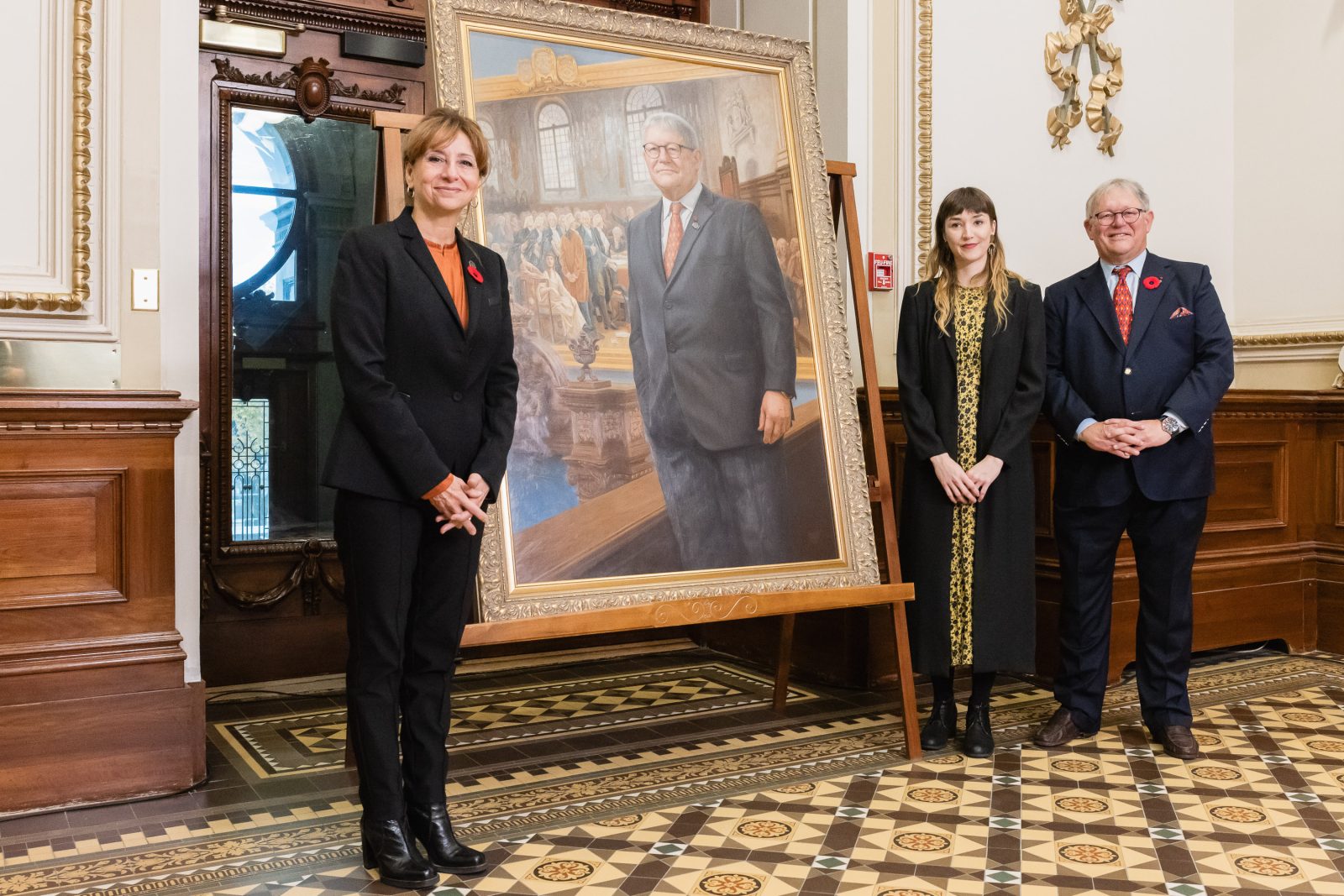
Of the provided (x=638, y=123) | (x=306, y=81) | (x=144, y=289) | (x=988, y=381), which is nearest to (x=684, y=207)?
(x=638, y=123)

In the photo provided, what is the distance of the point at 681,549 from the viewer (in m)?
3.12

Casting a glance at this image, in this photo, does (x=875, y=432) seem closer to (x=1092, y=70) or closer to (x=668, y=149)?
(x=668, y=149)

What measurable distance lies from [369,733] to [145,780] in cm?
105

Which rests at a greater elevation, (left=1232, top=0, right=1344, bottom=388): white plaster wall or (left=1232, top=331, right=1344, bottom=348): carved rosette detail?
(left=1232, top=0, right=1344, bottom=388): white plaster wall

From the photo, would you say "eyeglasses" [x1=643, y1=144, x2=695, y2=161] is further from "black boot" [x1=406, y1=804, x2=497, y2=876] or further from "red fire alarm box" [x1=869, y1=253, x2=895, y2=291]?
"black boot" [x1=406, y1=804, x2=497, y2=876]

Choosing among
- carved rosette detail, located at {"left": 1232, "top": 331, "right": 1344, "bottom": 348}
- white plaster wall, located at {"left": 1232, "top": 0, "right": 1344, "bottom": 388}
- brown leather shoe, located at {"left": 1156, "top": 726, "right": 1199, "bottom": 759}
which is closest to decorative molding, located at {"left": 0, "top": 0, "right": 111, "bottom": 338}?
brown leather shoe, located at {"left": 1156, "top": 726, "right": 1199, "bottom": 759}

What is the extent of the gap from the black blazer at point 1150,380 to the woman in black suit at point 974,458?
204mm

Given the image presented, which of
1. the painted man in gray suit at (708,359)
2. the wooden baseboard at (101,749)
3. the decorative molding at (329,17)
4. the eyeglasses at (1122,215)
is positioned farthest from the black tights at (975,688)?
the decorative molding at (329,17)

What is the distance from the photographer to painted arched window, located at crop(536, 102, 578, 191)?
3.05 m

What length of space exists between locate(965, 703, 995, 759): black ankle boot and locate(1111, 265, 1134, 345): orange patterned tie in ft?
3.89

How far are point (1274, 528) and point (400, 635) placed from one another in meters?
3.95

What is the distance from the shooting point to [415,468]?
238cm

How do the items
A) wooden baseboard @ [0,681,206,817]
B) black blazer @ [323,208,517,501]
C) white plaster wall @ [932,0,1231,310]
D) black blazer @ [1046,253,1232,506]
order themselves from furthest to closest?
white plaster wall @ [932,0,1231,310]
black blazer @ [1046,253,1232,506]
wooden baseboard @ [0,681,206,817]
black blazer @ [323,208,517,501]

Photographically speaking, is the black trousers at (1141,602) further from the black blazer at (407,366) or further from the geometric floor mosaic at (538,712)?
the black blazer at (407,366)
